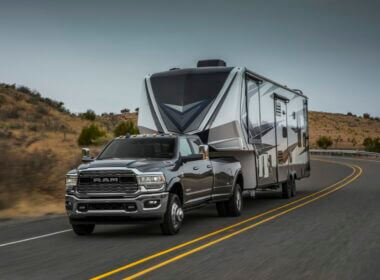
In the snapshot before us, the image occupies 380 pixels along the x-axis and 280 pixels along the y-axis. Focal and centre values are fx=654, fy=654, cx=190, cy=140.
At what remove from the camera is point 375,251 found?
10.1m

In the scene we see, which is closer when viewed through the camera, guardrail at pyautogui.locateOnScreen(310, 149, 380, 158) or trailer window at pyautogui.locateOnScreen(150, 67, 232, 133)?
trailer window at pyautogui.locateOnScreen(150, 67, 232, 133)

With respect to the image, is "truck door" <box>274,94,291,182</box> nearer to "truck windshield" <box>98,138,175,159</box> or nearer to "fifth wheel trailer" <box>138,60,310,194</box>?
"fifth wheel trailer" <box>138,60,310,194</box>

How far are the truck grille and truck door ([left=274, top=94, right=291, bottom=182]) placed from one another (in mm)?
8979

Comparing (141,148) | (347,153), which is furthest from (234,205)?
(347,153)

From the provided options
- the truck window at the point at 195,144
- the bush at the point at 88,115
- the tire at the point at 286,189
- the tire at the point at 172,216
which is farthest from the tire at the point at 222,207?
the bush at the point at 88,115

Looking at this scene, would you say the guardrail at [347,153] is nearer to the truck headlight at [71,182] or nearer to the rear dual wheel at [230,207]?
the rear dual wheel at [230,207]

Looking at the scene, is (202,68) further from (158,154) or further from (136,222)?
(136,222)

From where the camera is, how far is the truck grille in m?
11.8

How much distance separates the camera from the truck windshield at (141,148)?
527 inches

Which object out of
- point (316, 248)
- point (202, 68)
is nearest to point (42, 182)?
point (202, 68)

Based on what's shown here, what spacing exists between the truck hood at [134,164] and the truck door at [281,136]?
8119mm

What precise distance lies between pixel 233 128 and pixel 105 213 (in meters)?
5.13

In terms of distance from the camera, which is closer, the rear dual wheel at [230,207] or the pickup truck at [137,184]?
the pickup truck at [137,184]

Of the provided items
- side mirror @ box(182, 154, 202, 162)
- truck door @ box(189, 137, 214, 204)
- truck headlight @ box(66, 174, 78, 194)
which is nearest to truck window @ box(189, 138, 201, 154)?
truck door @ box(189, 137, 214, 204)
